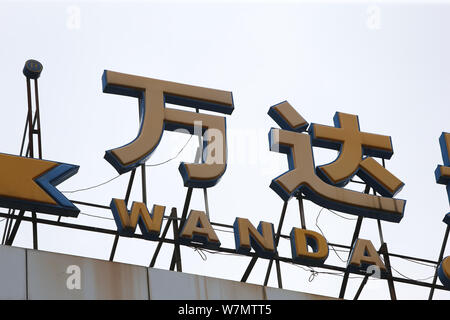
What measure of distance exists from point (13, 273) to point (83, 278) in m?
0.91

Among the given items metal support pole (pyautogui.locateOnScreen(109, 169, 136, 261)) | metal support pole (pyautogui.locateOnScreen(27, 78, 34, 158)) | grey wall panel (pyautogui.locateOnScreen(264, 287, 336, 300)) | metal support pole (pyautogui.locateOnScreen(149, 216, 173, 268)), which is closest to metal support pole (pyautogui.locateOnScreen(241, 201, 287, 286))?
grey wall panel (pyautogui.locateOnScreen(264, 287, 336, 300))

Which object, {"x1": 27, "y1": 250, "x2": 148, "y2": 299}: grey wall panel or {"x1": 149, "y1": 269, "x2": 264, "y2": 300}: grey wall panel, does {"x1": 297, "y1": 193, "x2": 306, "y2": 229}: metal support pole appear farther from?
{"x1": 27, "y1": 250, "x2": 148, "y2": 299}: grey wall panel

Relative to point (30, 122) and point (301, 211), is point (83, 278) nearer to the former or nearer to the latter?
point (30, 122)

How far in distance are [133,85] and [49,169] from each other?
2848 millimetres

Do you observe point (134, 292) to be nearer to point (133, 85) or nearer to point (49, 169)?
point (49, 169)

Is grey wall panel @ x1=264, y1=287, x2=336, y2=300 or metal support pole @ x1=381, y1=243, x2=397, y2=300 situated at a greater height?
metal support pole @ x1=381, y1=243, x2=397, y2=300

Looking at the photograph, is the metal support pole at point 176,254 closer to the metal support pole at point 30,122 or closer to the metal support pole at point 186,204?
the metal support pole at point 186,204

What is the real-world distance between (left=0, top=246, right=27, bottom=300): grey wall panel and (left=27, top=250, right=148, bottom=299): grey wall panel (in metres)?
0.08

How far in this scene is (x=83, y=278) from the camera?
12000 mm

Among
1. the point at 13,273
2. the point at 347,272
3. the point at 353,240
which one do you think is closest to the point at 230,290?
the point at 347,272

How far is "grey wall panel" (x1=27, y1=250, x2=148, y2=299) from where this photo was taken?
11.7 m

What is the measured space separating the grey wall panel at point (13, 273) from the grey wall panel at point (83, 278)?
8cm

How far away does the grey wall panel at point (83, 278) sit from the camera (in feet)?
38.4

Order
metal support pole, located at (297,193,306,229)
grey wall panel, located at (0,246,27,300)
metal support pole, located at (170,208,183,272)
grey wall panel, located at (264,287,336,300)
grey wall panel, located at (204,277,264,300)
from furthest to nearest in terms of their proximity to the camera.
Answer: metal support pole, located at (297,193,306,229) < metal support pole, located at (170,208,183,272) < grey wall panel, located at (264,287,336,300) < grey wall panel, located at (204,277,264,300) < grey wall panel, located at (0,246,27,300)
